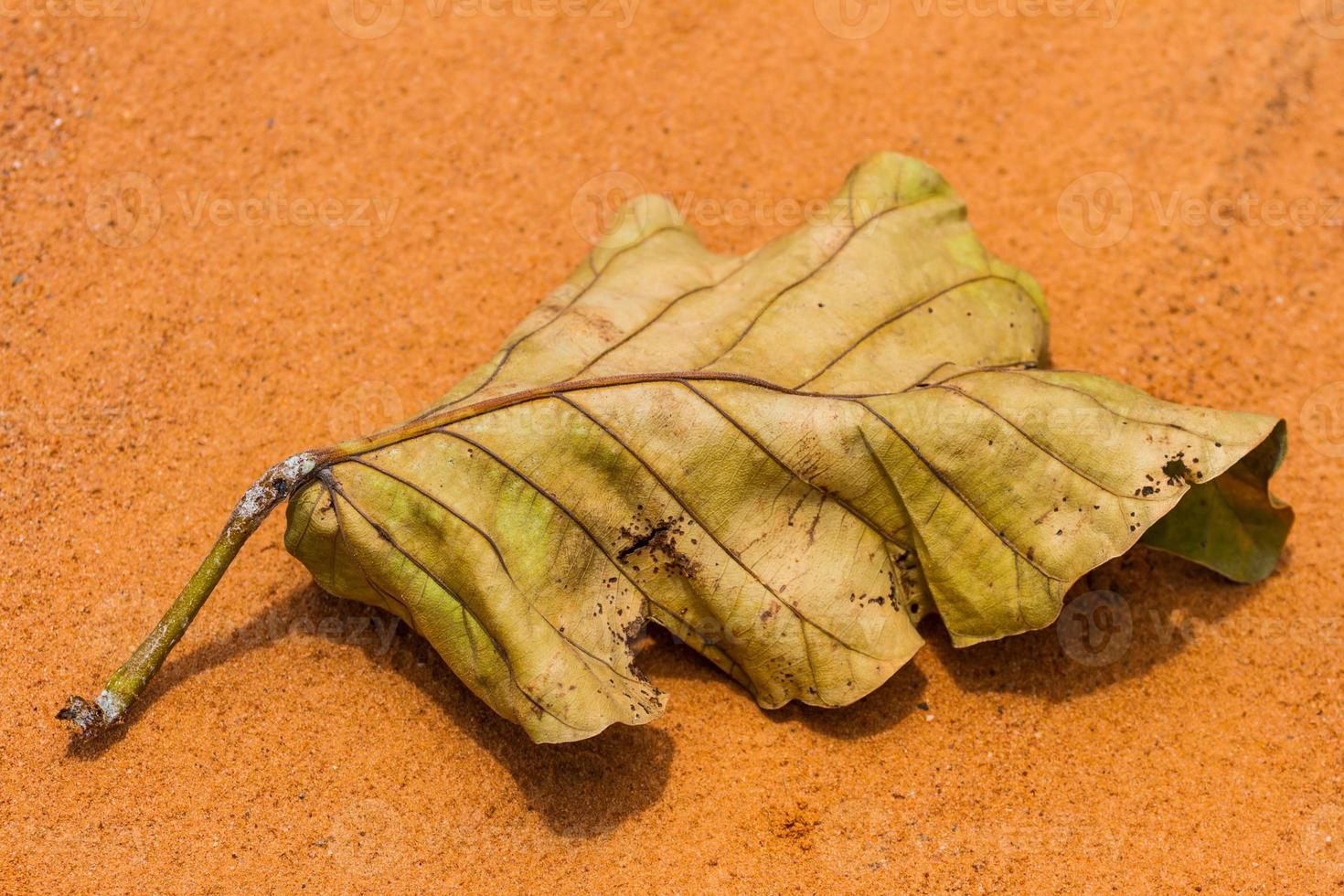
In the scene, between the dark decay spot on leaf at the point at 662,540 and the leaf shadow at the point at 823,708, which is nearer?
the dark decay spot on leaf at the point at 662,540

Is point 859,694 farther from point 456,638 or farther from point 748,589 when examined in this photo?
point 456,638

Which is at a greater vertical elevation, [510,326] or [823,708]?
[510,326]

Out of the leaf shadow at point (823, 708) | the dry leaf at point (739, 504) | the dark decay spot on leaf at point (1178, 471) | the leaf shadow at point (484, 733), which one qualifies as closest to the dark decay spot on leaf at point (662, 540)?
the dry leaf at point (739, 504)

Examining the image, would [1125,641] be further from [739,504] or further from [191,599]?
[191,599]

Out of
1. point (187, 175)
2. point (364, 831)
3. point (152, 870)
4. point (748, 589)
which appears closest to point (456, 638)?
point (364, 831)

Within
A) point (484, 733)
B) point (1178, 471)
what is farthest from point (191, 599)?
point (1178, 471)

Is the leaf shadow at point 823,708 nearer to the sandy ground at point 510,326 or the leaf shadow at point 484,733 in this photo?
the sandy ground at point 510,326

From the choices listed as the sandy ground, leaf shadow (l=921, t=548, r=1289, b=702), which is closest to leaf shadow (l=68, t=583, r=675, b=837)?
the sandy ground
